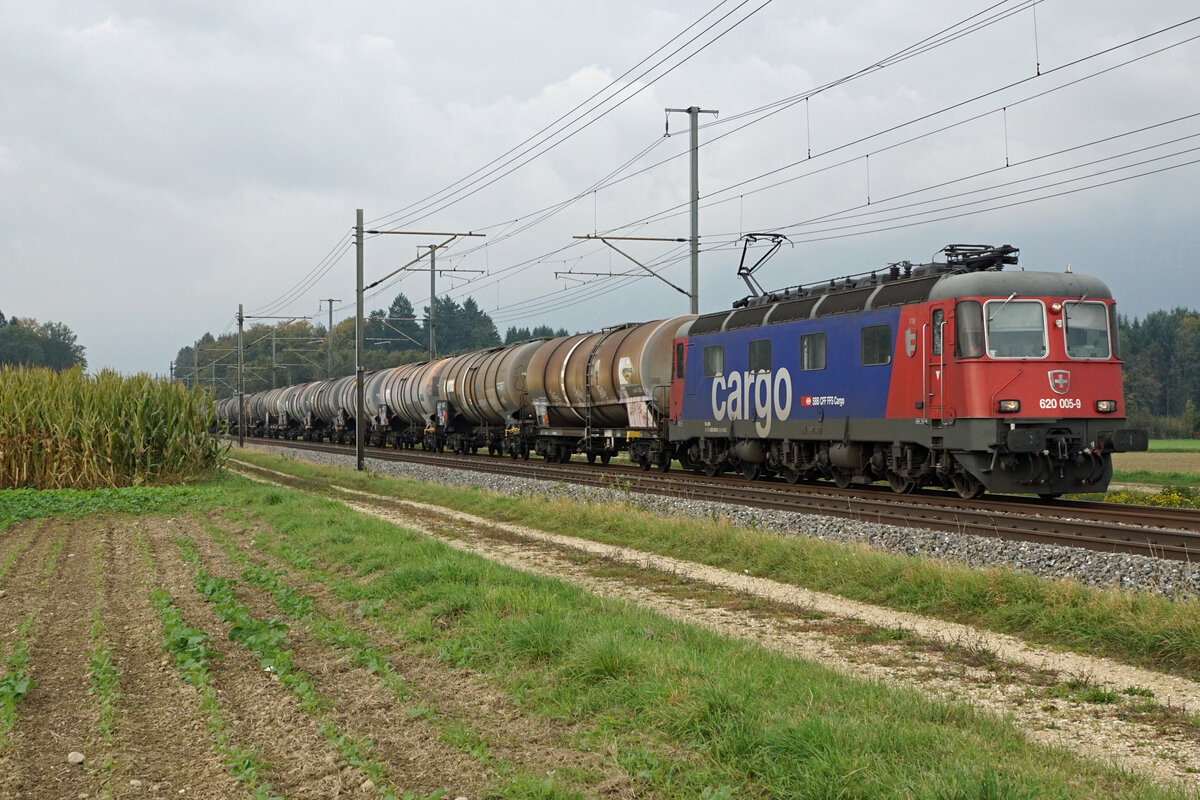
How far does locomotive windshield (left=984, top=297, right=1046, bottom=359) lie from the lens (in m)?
16.5

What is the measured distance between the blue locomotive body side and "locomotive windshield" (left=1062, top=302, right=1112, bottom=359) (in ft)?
9.00

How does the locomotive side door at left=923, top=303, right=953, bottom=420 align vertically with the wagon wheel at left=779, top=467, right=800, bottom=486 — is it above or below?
above

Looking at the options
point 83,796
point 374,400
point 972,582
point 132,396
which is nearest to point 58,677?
point 83,796

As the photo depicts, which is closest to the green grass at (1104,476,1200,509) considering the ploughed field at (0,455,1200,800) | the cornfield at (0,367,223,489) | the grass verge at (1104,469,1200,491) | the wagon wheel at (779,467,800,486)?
the wagon wheel at (779,467,800,486)

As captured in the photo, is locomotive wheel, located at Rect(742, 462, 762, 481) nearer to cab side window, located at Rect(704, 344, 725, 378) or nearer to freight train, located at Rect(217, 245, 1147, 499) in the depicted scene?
freight train, located at Rect(217, 245, 1147, 499)

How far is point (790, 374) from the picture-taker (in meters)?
21.1

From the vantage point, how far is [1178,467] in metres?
42.5

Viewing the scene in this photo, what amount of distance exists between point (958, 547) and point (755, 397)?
10.4m

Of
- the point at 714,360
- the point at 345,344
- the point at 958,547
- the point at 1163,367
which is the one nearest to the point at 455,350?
the point at 345,344

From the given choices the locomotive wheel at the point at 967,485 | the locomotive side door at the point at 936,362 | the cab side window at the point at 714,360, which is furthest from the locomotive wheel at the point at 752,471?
the locomotive side door at the point at 936,362

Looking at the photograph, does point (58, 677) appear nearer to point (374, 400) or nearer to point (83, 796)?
point (83, 796)

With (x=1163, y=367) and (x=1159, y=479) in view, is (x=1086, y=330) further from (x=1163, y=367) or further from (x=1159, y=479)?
(x=1163, y=367)

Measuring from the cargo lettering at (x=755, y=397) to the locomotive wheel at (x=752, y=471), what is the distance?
4.03ft

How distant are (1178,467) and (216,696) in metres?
44.0
